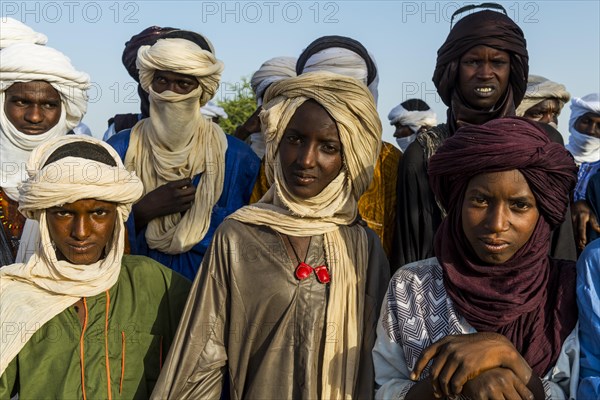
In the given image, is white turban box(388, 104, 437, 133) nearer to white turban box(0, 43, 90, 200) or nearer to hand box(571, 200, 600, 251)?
hand box(571, 200, 600, 251)

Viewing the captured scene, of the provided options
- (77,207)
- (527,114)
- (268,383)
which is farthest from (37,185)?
(527,114)

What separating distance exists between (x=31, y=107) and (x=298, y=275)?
2.29 m

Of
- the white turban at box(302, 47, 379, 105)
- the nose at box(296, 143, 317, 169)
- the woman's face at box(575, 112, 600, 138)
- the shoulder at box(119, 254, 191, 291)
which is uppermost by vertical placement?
the white turban at box(302, 47, 379, 105)

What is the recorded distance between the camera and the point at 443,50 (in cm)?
464

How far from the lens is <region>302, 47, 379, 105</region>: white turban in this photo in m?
5.32

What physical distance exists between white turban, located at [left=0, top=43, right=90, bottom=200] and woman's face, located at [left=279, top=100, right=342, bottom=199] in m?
1.87

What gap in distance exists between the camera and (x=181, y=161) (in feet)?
16.9

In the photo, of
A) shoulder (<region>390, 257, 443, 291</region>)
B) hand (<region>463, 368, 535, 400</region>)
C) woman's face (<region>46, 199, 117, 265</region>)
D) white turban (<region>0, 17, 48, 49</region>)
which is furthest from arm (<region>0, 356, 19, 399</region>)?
white turban (<region>0, 17, 48, 49</region>)

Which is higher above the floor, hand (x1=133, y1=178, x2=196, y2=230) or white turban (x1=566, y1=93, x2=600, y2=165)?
white turban (x1=566, y1=93, x2=600, y2=165)

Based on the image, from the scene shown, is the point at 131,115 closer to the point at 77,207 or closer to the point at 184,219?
the point at 184,219

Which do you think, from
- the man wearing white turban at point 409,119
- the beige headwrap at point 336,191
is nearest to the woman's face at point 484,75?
the beige headwrap at point 336,191

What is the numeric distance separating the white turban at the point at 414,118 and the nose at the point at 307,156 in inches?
361

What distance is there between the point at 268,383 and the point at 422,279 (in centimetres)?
79

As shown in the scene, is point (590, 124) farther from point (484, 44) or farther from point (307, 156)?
point (307, 156)
